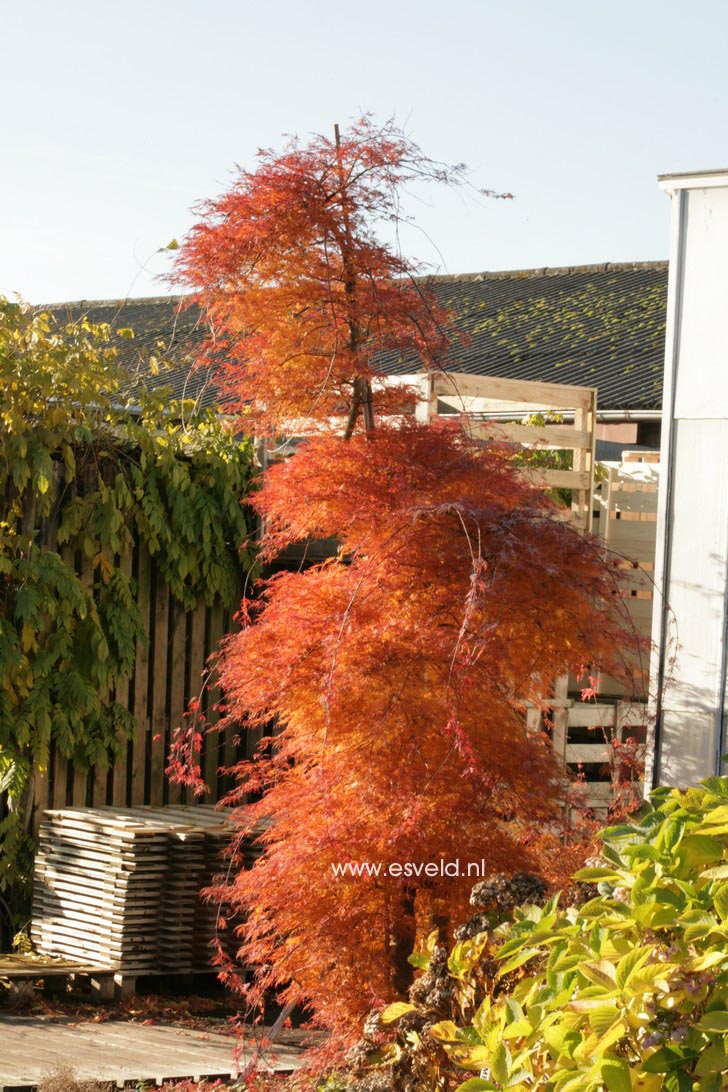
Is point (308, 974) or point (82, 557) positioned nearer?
point (308, 974)

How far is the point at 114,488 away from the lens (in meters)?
7.72

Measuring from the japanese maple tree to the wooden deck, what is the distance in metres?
0.86

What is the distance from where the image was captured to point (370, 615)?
4520 mm

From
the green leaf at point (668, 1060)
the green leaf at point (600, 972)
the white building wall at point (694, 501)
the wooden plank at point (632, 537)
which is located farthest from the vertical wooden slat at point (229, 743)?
the green leaf at point (668, 1060)

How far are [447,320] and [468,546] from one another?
1.04 metres

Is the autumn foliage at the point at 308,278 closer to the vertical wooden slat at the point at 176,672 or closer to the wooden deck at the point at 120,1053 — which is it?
the wooden deck at the point at 120,1053

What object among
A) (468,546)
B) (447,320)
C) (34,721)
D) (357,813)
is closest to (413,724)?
(357,813)

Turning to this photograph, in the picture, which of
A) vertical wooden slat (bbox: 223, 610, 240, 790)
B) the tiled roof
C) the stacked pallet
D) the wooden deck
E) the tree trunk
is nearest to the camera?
the tree trunk

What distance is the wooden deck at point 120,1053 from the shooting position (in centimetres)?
524

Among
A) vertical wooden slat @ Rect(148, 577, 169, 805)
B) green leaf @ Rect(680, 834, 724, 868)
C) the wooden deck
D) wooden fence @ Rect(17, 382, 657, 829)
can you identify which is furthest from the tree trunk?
vertical wooden slat @ Rect(148, 577, 169, 805)

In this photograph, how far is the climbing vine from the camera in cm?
718

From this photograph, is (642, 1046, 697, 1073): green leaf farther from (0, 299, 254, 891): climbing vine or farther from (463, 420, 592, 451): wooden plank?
(463, 420, 592, 451): wooden plank

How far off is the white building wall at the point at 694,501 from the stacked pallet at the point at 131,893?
259 cm

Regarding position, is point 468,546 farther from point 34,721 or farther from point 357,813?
point 34,721
